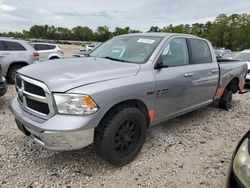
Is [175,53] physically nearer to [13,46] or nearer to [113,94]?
[113,94]

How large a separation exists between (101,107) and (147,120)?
0.94 meters

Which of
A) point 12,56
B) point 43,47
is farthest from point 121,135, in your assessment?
point 43,47

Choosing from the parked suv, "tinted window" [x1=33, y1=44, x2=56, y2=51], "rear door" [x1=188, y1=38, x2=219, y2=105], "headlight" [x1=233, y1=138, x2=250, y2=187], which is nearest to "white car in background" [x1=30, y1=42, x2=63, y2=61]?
"tinted window" [x1=33, y1=44, x2=56, y2=51]

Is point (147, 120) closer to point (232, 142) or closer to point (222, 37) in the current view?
point (232, 142)

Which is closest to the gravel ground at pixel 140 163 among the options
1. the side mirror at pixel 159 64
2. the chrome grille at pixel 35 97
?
the chrome grille at pixel 35 97

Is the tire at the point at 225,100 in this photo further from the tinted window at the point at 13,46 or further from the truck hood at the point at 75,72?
the tinted window at the point at 13,46

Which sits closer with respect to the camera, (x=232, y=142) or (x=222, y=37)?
(x=232, y=142)

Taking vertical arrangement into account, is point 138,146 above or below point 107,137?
below

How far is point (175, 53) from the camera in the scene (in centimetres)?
365

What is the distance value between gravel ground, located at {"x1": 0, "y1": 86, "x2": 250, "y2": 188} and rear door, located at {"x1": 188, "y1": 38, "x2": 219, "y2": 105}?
2.34 feet

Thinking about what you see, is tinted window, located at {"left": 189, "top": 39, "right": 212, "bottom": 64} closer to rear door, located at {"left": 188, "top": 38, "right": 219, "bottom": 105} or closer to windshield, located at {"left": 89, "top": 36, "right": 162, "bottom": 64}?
rear door, located at {"left": 188, "top": 38, "right": 219, "bottom": 105}

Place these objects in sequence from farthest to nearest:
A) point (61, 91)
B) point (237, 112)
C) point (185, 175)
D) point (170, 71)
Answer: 1. point (237, 112)
2. point (170, 71)
3. point (185, 175)
4. point (61, 91)

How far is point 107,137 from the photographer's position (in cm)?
259

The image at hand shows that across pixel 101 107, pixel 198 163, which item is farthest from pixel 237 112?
pixel 101 107
